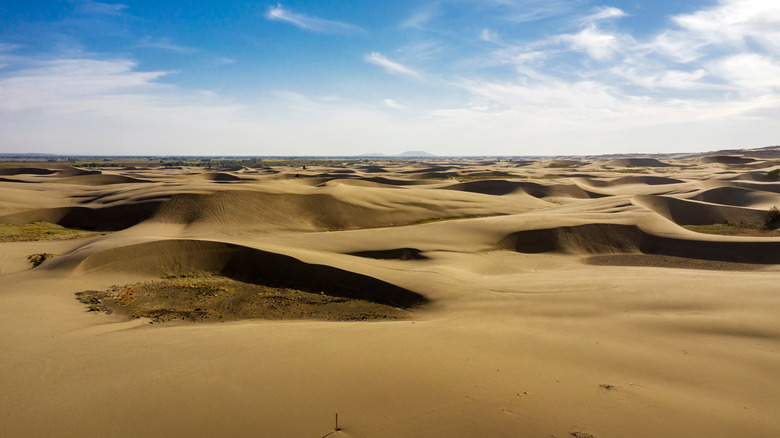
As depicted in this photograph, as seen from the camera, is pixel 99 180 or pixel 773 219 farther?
pixel 99 180

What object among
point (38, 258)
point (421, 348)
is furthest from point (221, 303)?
point (38, 258)

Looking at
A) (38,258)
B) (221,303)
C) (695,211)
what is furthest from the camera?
(695,211)

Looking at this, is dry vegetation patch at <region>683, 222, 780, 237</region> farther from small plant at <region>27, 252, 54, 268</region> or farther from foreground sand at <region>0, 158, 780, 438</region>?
small plant at <region>27, 252, 54, 268</region>

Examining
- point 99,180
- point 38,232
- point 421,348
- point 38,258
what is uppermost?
point 99,180

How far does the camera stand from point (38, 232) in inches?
941

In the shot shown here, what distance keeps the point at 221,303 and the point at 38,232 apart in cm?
2030

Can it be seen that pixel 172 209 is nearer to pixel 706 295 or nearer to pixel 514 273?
pixel 514 273

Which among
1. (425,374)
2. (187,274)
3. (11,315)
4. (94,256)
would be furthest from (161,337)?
(94,256)

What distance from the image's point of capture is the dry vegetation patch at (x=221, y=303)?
1077 centimetres

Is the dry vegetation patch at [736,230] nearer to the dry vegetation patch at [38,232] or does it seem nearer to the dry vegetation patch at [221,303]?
the dry vegetation patch at [221,303]

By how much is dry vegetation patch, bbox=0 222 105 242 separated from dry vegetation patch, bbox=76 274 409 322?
14333mm

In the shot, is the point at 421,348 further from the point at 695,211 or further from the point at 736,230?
the point at 695,211

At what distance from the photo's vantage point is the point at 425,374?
6.38 metres

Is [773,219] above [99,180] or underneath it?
underneath
